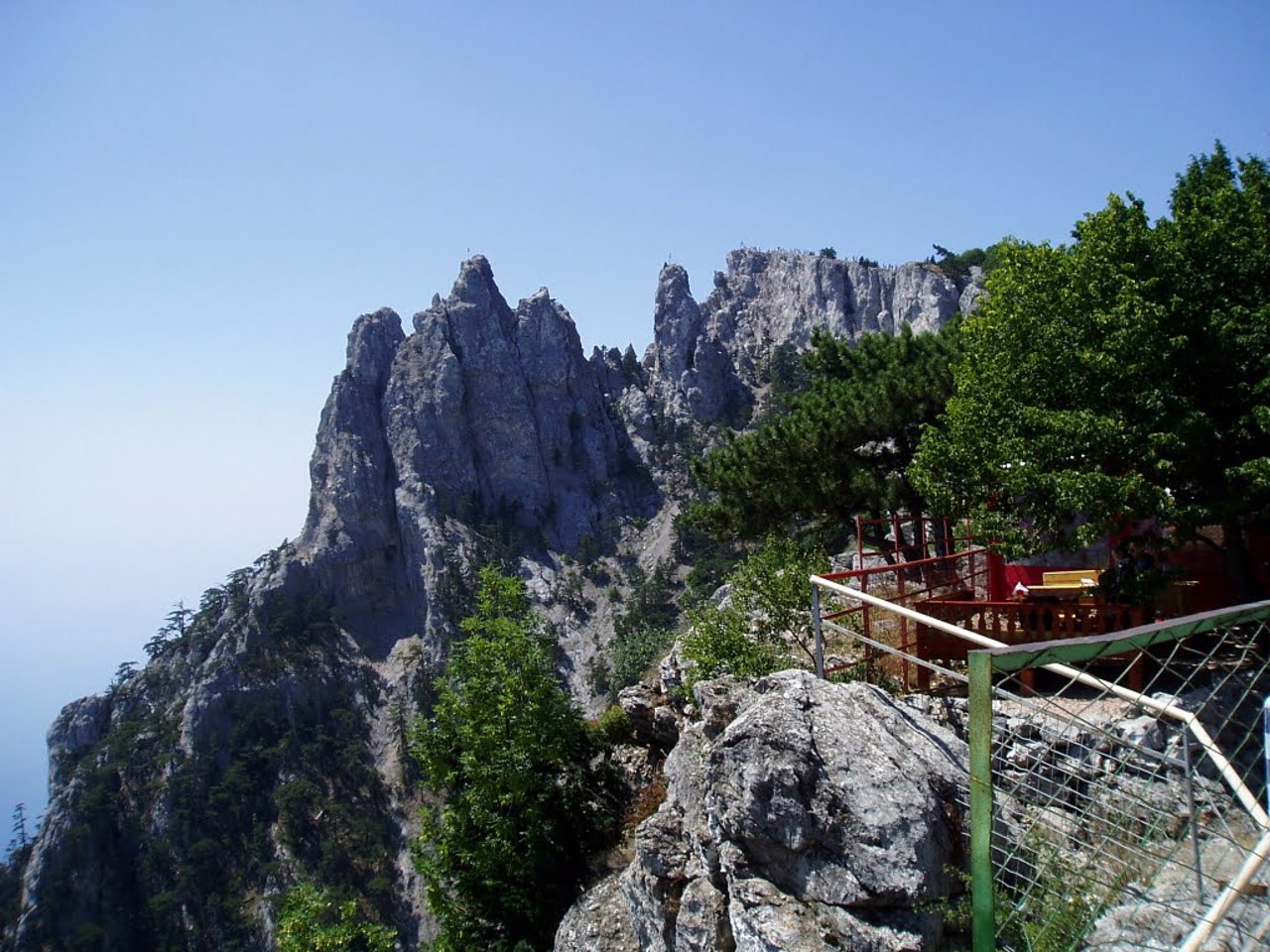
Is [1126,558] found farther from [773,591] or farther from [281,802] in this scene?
[281,802]

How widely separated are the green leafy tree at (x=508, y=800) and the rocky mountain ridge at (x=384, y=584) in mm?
52250

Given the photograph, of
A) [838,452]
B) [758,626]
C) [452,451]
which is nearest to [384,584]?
[452,451]

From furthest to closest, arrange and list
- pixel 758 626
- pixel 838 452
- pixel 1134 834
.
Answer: pixel 838 452, pixel 758 626, pixel 1134 834

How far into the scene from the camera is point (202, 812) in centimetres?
7094

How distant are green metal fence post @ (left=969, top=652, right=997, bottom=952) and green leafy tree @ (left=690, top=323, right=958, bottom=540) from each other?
13.0 meters

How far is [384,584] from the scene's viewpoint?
95.6m

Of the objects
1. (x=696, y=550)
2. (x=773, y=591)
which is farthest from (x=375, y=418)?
(x=773, y=591)

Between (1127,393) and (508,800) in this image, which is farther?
(508,800)

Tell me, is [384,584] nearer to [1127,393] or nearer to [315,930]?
[315,930]

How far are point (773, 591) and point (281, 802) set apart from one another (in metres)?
69.6

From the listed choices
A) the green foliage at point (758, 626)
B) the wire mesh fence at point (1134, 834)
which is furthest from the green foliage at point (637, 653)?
the wire mesh fence at point (1134, 834)

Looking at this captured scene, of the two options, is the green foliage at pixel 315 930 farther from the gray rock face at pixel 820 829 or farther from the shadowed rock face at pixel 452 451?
the shadowed rock face at pixel 452 451

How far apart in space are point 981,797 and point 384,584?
96882mm

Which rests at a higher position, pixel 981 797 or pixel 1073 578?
pixel 981 797
